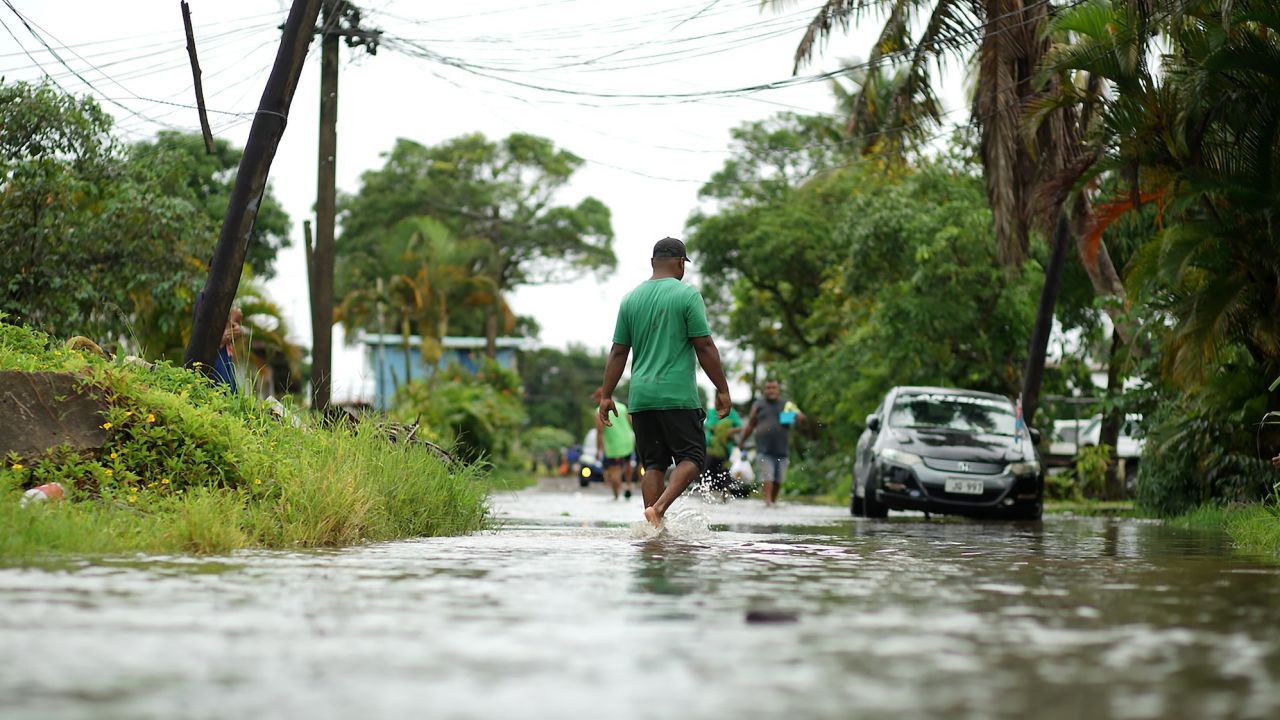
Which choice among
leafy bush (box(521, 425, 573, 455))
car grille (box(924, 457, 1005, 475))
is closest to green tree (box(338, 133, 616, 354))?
leafy bush (box(521, 425, 573, 455))

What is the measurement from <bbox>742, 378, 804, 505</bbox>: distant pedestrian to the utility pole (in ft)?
20.1

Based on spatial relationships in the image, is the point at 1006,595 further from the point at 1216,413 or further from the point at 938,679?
the point at 1216,413

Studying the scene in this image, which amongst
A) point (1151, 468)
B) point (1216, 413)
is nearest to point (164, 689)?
point (1216, 413)

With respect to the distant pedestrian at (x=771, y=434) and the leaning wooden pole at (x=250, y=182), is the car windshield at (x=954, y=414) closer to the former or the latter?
the distant pedestrian at (x=771, y=434)

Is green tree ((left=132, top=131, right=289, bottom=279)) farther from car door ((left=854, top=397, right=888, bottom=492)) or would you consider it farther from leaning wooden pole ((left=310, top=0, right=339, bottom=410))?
car door ((left=854, top=397, right=888, bottom=492))

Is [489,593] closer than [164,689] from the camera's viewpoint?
No

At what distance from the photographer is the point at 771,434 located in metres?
23.1

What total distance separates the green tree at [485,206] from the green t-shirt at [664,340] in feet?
165

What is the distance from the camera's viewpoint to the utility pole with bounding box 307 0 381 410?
2131 cm

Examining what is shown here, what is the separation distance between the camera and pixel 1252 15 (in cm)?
1290

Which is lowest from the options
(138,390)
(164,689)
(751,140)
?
(164,689)

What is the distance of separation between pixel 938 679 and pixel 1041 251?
25601 mm

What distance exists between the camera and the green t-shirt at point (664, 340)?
439 inches

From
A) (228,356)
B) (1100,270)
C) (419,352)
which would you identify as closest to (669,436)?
(228,356)
